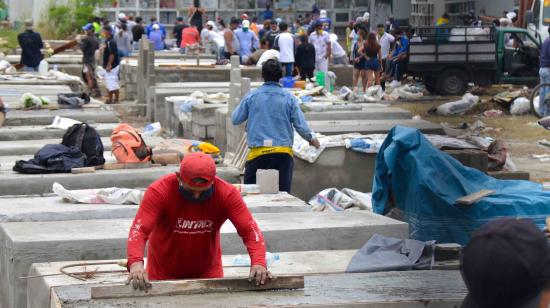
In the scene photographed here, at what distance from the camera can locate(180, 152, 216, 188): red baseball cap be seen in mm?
5684

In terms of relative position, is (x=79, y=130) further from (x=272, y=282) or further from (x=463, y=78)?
(x=463, y=78)

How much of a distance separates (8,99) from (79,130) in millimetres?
7560

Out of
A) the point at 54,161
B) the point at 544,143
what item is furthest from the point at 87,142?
the point at 544,143

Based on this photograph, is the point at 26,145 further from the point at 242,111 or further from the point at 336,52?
the point at 336,52

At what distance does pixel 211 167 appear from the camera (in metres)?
5.71

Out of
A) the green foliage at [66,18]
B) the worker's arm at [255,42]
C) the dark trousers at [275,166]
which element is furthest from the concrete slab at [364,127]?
the green foliage at [66,18]

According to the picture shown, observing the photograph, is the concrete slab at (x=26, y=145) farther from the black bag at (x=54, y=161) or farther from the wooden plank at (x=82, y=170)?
the wooden plank at (x=82, y=170)

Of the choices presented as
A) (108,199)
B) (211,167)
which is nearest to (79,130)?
(108,199)

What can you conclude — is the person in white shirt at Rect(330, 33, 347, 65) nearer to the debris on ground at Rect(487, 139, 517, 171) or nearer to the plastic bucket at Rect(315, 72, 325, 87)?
the plastic bucket at Rect(315, 72, 325, 87)

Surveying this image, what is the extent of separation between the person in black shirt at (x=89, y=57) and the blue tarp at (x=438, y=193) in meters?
16.6

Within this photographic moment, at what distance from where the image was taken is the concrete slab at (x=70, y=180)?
36.5 ft

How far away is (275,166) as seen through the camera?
412 inches

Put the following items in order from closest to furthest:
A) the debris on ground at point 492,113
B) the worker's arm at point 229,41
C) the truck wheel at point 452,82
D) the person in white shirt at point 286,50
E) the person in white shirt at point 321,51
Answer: the debris on ground at point 492,113
the person in white shirt at point 286,50
the truck wheel at point 452,82
the person in white shirt at point 321,51
the worker's arm at point 229,41

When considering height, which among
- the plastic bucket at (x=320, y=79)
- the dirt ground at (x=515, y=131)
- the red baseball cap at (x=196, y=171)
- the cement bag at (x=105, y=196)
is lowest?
the dirt ground at (x=515, y=131)
